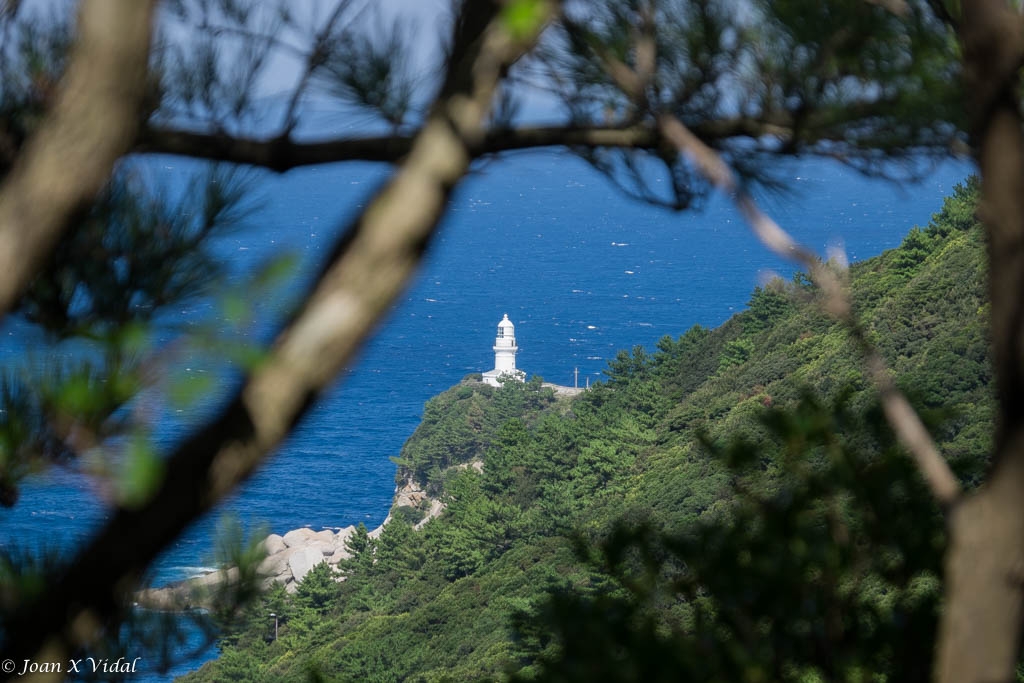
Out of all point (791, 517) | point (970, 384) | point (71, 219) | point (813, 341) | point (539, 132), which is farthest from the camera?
point (813, 341)

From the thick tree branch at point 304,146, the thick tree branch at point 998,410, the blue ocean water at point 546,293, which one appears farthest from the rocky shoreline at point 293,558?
the thick tree branch at point 998,410

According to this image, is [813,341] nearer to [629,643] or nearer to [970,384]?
[970,384]

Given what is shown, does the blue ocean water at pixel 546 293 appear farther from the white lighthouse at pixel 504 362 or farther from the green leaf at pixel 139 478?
the white lighthouse at pixel 504 362

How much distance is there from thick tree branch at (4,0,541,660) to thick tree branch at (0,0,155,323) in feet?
0.75

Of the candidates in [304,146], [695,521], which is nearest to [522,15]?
[304,146]

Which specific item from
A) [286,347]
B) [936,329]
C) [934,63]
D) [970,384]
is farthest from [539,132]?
[936,329]

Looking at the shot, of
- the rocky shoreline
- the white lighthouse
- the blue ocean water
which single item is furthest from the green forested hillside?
the white lighthouse

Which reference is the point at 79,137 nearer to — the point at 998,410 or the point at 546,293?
the point at 998,410

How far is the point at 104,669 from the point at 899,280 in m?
21.2

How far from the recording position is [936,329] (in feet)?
55.0

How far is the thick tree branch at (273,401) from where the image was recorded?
3.20 ft

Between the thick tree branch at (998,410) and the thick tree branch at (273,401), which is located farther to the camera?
the thick tree branch at (273,401)

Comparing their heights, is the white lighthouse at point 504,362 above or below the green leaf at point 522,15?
Result: below

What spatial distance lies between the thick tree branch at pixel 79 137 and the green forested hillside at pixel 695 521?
623 mm
